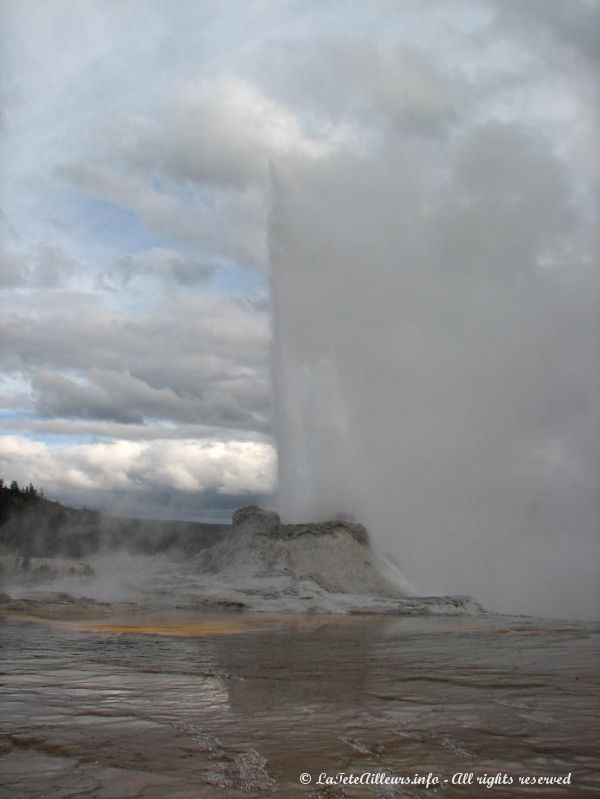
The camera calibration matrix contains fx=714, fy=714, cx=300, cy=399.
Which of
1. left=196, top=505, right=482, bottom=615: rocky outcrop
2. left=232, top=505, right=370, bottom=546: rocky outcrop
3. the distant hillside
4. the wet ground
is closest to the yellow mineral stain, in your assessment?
the wet ground

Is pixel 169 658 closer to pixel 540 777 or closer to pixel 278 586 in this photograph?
pixel 540 777

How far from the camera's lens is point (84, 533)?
34062 mm

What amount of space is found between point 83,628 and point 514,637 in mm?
6399

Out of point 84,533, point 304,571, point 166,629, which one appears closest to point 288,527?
point 304,571

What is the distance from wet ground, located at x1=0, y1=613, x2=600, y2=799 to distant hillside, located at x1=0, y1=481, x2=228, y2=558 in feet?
62.3

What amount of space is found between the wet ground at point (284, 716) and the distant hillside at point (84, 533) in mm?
18975

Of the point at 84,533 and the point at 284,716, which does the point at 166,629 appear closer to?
the point at 284,716

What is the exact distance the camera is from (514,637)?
10.6 metres

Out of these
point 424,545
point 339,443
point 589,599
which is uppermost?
point 339,443

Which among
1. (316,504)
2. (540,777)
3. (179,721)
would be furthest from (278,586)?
Answer: (540,777)

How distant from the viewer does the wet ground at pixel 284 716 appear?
3.31 m

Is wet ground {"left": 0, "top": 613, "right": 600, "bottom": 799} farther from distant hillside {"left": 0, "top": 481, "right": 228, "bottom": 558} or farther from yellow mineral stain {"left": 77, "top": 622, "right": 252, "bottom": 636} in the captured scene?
distant hillside {"left": 0, "top": 481, "right": 228, "bottom": 558}

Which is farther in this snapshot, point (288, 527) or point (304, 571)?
point (288, 527)

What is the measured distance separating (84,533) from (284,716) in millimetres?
31423
